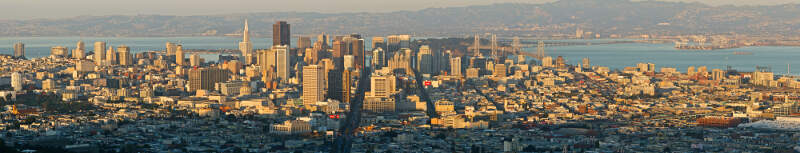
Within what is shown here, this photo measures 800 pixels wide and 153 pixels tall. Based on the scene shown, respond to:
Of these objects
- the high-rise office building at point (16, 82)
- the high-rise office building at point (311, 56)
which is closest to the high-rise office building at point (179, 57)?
the high-rise office building at point (311, 56)

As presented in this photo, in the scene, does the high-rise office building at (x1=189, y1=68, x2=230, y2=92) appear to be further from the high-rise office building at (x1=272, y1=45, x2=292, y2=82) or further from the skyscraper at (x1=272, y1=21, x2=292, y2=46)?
the skyscraper at (x1=272, y1=21, x2=292, y2=46)

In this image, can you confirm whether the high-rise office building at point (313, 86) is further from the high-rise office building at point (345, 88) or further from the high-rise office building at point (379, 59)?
the high-rise office building at point (379, 59)

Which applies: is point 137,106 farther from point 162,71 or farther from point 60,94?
point 162,71

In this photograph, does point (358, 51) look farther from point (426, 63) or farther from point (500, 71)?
point (500, 71)

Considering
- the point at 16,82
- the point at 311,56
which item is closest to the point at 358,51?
the point at 311,56

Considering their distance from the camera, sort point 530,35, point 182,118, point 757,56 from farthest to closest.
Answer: point 530,35
point 757,56
point 182,118

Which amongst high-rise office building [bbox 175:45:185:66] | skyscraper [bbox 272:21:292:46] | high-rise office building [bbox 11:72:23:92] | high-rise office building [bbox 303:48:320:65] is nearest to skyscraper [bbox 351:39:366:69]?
high-rise office building [bbox 303:48:320:65]

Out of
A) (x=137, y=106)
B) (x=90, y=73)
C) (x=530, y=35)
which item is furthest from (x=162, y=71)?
(x=530, y=35)
